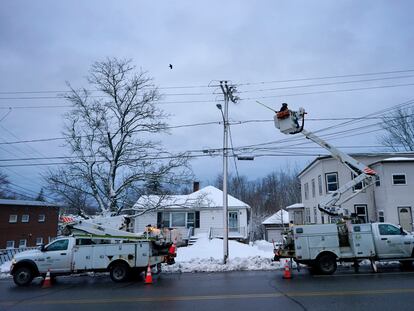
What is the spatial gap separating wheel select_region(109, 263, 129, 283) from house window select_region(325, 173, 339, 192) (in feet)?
71.8

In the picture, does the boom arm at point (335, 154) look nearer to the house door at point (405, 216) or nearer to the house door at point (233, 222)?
the house door at point (405, 216)

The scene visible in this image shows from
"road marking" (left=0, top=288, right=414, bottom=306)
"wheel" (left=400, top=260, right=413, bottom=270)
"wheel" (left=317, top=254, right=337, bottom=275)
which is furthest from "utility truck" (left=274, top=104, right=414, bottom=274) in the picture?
"road marking" (left=0, top=288, right=414, bottom=306)

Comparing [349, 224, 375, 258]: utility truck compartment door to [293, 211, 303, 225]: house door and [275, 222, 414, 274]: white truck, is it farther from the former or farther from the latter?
[293, 211, 303, 225]: house door

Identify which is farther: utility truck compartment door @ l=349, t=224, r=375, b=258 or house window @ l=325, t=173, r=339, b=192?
house window @ l=325, t=173, r=339, b=192

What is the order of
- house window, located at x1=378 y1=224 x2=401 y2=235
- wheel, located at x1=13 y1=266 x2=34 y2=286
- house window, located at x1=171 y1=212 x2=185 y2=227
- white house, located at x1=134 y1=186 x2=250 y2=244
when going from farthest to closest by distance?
house window, located at x1=171 y1=212 x2=185 y2=227 < white house, located at x1=134 y1=186 x2=250 y2=244 < house window, located at x1=378 y1=224 x2=401 y2=235 < wheel, located at x1=13 y1=266 x2=34 y2=286

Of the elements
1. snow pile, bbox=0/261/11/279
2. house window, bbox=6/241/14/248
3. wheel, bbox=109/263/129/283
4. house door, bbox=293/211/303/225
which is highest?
house door, bbox=293/211/303/225

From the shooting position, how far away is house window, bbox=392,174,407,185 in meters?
27.8

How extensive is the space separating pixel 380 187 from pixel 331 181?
4.23m

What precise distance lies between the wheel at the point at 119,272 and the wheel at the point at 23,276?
10.6 feet

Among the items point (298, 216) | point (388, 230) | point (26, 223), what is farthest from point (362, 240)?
point (26, 223)

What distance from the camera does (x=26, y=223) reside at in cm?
4572

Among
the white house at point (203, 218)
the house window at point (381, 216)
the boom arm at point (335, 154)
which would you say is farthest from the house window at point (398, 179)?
the white house at point (203, 218)

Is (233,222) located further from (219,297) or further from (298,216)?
(219,297)

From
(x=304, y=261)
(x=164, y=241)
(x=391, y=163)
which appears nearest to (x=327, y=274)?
(x=304, y=261)
